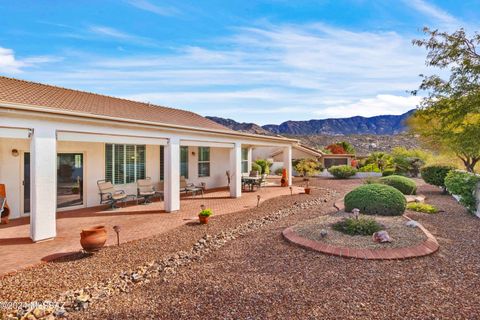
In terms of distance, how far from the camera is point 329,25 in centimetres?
Answer: 1277

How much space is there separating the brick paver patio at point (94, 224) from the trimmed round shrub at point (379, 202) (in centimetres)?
459

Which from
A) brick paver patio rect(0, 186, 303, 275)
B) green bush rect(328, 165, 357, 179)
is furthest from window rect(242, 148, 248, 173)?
green bush rect(328, 165, 357, 179)

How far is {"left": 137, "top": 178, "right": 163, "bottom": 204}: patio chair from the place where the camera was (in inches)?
512

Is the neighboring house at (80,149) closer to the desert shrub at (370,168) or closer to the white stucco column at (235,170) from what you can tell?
the white stucco column at (235,170)

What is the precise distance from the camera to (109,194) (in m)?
11.9

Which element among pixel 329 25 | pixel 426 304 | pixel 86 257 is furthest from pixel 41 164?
pixel 329 25

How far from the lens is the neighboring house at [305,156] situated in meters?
33.3

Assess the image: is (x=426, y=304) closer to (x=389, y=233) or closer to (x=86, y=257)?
(x=389, y=233)

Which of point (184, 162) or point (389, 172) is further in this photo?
point (389, 172)

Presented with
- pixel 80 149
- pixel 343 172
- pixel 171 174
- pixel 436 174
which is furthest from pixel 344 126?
pixel 80 149

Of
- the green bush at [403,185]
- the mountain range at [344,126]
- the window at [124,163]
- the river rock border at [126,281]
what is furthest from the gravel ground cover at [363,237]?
the mountain range at [344,126]

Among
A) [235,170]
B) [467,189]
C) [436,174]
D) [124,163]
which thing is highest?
[124,163]

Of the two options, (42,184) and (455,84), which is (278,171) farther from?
(42,184)

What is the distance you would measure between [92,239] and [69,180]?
242 inches
